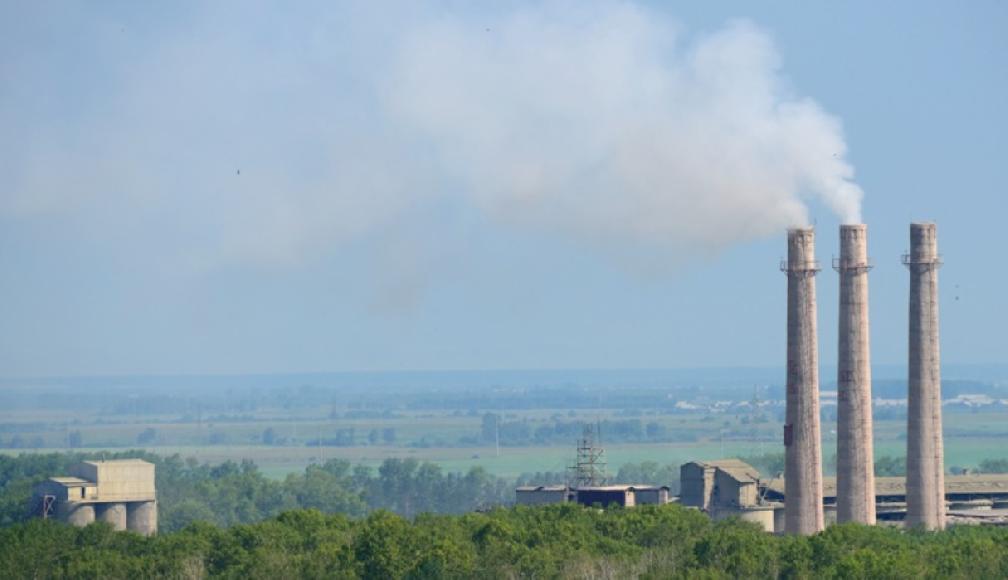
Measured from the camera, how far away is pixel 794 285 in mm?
96625

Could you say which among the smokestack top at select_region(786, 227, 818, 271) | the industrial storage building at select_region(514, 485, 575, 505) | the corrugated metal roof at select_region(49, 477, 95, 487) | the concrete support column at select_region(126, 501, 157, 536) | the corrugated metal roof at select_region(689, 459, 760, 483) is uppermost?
the smokestack top at select_region(786, 227, 818, 271)

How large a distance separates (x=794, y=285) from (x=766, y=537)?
1211 cm

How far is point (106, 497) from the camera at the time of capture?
116750mm

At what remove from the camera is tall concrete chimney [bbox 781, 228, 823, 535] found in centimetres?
9619

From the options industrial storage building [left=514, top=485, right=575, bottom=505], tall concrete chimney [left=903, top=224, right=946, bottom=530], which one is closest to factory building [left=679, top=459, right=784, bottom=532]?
industrial storage building [left=514, top=485, right=575, bottom=505]

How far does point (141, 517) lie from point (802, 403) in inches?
1499

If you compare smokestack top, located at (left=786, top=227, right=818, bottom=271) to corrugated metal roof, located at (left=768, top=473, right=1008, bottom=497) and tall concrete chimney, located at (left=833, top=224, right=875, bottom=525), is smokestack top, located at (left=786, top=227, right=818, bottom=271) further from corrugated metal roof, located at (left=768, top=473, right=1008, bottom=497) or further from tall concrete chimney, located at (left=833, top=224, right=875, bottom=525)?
corrugated metal roof, located at (left=768, top=473, right=1008, bottom=497)

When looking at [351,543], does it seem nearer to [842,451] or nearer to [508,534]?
[508,534]

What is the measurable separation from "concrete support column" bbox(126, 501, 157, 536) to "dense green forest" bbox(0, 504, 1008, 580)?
699 inches

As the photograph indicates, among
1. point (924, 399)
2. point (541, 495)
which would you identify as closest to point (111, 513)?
point (541, 495)

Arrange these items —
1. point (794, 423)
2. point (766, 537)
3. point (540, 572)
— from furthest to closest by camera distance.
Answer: point (794, 423) → point (766, 537) → point (540, 572)

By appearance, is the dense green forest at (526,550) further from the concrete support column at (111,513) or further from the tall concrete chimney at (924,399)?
the concrete support column at (111,513)

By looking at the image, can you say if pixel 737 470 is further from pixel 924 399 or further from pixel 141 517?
pixel 141 517

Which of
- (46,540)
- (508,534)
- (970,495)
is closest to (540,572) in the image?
(508,534)
